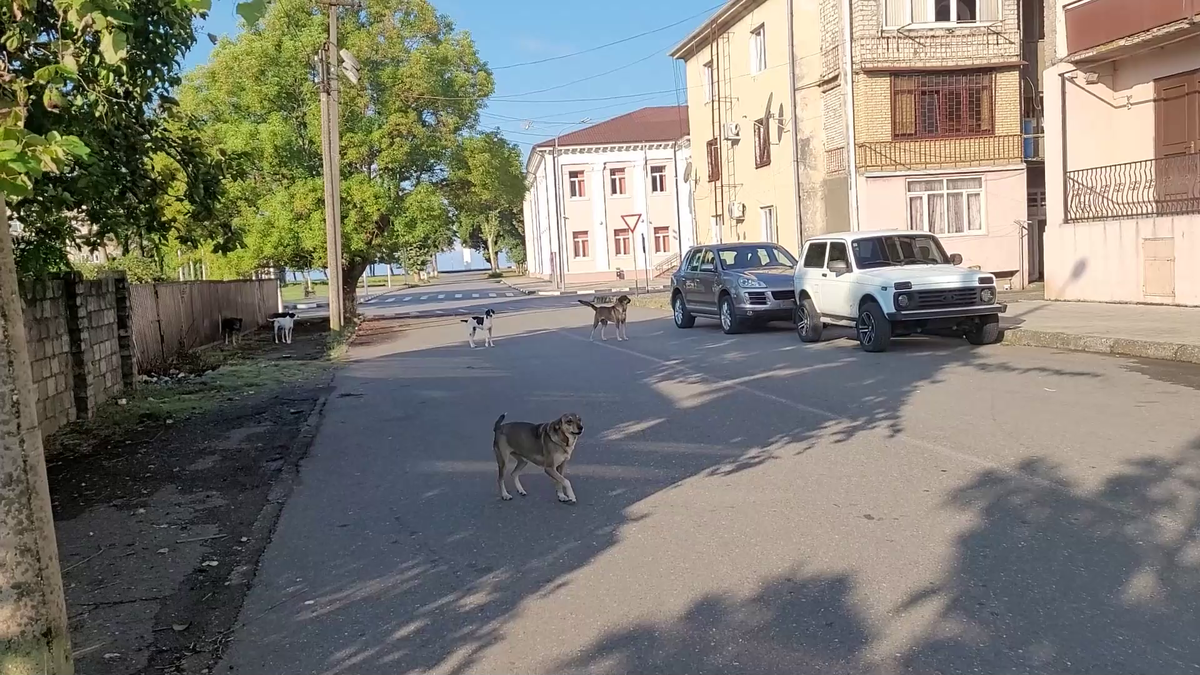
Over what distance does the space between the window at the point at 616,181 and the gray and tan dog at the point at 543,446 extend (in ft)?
177

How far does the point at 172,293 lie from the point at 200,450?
32.8ft

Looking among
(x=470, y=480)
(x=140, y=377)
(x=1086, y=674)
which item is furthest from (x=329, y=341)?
(x=1086, y=674)

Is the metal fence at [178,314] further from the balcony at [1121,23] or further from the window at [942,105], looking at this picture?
the window at [942,105]

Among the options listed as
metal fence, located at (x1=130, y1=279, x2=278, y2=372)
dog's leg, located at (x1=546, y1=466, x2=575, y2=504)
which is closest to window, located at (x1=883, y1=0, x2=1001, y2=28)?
metal fence, located at (x1=130, y1=279, x2=278, y2=372)

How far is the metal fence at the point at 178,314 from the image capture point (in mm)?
15734

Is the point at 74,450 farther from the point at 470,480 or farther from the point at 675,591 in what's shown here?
the point at 675,591

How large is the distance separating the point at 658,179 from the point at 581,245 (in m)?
6.23

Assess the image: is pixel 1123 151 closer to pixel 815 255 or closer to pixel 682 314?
pixel 815 255

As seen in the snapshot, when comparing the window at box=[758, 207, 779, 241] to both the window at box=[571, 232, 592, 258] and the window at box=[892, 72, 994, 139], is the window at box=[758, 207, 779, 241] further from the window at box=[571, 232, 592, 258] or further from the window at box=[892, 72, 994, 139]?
the window at box=[571, 232, 592, 258]

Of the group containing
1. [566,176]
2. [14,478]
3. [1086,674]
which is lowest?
[1086,674]

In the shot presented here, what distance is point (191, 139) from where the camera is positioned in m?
10.1

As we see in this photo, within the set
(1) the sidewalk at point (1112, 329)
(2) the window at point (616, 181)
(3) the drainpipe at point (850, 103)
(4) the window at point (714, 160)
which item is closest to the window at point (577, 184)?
(2) the window at point (616, 181)

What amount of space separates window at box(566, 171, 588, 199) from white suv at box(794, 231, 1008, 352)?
1735 inches

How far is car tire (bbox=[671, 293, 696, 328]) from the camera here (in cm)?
2111
